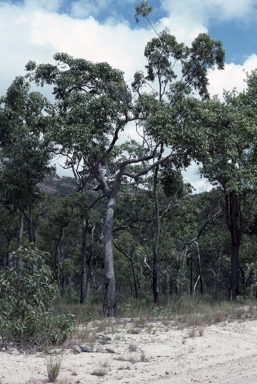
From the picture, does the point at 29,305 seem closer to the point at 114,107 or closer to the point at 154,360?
the point at 154,360

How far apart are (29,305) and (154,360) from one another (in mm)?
2521

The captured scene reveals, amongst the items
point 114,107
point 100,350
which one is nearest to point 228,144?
point 114,107

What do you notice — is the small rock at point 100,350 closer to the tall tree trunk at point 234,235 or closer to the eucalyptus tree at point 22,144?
the eucalyptus tree at point 22,144

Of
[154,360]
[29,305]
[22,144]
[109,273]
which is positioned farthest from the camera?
[22,144]

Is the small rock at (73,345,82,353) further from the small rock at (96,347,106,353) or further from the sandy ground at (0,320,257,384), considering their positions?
the small rock at (96,347,106,353)

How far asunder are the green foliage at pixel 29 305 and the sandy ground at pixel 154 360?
0.41 metres

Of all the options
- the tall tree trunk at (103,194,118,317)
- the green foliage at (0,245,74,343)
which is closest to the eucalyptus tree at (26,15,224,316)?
the tall tree trunk at (103,194,118,317)

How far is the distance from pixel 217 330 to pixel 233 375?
12.9 feet

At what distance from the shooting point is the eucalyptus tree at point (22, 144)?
15.2 metres

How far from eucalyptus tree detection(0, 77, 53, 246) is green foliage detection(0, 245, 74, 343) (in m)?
5.81

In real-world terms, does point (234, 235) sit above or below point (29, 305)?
above

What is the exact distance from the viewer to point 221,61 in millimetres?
16703

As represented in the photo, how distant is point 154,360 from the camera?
7.80 meters

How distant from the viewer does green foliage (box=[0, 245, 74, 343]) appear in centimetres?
836
